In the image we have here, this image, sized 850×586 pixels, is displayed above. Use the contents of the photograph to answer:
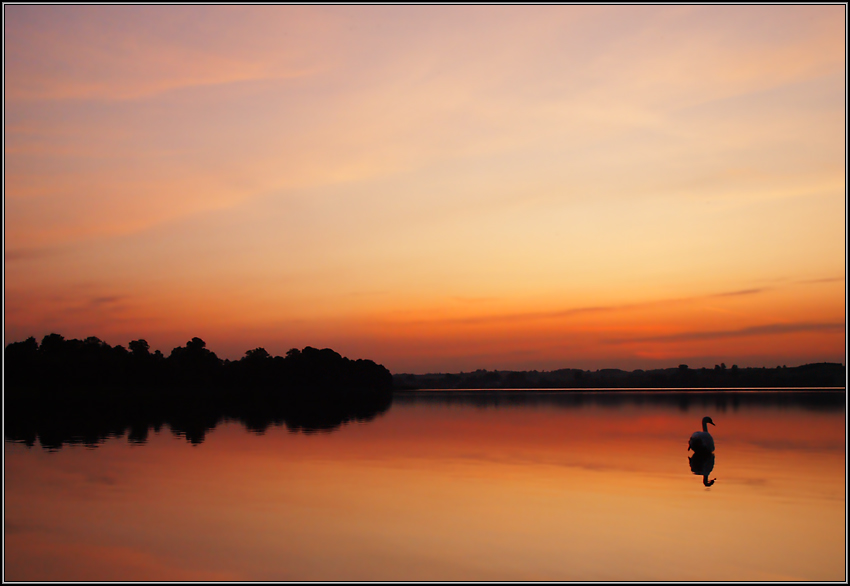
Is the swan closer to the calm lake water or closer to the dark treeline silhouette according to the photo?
the calm lake water

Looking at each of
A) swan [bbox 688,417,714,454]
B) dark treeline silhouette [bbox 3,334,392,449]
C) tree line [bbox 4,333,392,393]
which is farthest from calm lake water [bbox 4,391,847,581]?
tree line [bbox 4,333,392,393]

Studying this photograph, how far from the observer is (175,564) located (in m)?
14.1

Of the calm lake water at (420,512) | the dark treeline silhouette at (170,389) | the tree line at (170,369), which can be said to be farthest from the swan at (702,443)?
the tree line at (170,369)

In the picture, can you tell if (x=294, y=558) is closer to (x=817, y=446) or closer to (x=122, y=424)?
(x=817, y=446)

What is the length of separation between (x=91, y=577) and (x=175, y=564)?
4.82ft

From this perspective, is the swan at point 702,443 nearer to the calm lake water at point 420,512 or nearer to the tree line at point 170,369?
the calm lake water at point 420,512

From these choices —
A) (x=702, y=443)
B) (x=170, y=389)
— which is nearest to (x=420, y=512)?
(x=702, y=443)

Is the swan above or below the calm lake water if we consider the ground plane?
above

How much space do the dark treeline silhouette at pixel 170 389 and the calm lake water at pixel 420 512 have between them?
12955 mm

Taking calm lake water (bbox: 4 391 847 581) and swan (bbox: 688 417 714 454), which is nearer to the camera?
calm lake water (bbox: 4 391 847 581)

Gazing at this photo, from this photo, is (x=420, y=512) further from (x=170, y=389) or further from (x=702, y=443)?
(x=170, y=389)

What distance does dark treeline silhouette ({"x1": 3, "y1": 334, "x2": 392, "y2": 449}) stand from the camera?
47.1 metres

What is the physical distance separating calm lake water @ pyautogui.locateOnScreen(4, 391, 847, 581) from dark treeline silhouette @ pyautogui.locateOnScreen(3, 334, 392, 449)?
42.5 feet

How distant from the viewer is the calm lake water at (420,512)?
13930 mm
